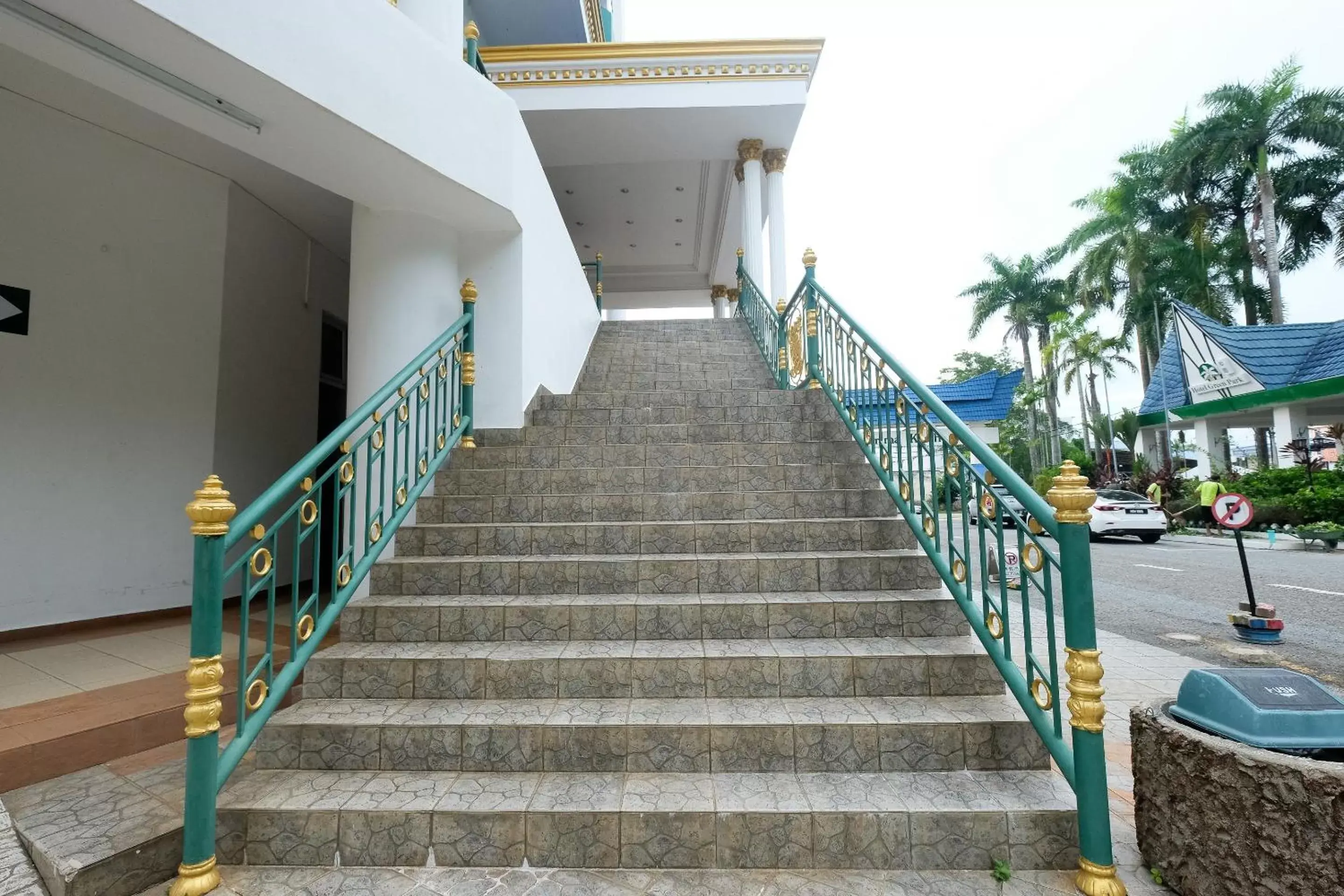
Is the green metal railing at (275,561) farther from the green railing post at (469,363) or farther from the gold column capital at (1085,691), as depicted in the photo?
the gold column capital at (1085,691)

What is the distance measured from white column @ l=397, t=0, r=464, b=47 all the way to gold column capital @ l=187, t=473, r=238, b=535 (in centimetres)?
381

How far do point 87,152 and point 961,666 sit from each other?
6.25 m

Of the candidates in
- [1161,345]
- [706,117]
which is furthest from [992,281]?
[706,117]

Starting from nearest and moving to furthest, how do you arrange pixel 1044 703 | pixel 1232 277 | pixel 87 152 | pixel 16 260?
pixel 1044 703 < pixel 16 260 < pixel 87 152 < pixel 1232 277

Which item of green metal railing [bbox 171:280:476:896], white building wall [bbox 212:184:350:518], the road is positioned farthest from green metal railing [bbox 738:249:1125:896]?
white building wall [bbox 212:184:350:518]

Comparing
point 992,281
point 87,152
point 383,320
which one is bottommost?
point 383,320

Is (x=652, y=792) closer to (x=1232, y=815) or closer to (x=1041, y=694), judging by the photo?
(x=1041, y=694)

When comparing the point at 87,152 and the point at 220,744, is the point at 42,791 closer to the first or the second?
the point at 220,744

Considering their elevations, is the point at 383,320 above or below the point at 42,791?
above

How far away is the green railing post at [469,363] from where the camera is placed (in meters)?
4.05

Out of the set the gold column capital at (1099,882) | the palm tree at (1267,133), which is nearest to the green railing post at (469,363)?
the gold column capital at (1099,882)

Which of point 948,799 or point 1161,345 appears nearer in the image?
point 948,799

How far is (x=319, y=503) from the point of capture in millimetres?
2395

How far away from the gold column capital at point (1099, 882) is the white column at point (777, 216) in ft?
26.2
